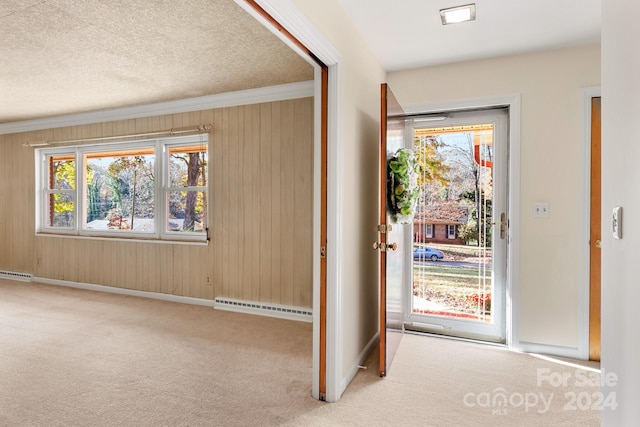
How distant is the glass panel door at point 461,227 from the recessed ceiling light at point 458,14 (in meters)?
0.99

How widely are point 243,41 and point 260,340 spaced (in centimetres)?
247

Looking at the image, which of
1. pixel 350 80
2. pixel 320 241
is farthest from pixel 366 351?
pixel 350 80

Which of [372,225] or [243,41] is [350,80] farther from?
[372,225]

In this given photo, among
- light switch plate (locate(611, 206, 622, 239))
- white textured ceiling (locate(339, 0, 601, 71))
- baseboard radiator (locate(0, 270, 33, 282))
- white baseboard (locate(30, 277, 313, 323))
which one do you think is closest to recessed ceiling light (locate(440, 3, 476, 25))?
white textured ceiling (locate(339, 0, 601, 71))

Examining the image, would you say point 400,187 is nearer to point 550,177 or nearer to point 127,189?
point 550,177

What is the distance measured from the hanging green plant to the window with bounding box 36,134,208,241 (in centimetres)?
245

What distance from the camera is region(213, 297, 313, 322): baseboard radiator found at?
3.69 m

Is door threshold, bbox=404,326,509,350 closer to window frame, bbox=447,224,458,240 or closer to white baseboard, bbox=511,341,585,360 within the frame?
white baseboard, bbox=511,341,585,360

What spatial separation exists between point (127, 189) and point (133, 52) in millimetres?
2380

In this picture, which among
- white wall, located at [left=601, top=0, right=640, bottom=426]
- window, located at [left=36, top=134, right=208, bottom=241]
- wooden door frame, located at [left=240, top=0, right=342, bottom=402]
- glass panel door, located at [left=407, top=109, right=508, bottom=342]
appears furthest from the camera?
window, located at [left=36, top=134, right=208, bottom=241]

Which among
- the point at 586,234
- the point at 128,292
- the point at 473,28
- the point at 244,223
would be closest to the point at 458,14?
the point at 473,28

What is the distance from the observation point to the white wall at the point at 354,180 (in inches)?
85.4

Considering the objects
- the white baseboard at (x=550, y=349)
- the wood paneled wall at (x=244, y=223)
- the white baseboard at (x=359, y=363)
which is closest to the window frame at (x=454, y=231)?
the white baseboard at (x=550, y=349)

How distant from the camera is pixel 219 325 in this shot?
3486 millimetres
